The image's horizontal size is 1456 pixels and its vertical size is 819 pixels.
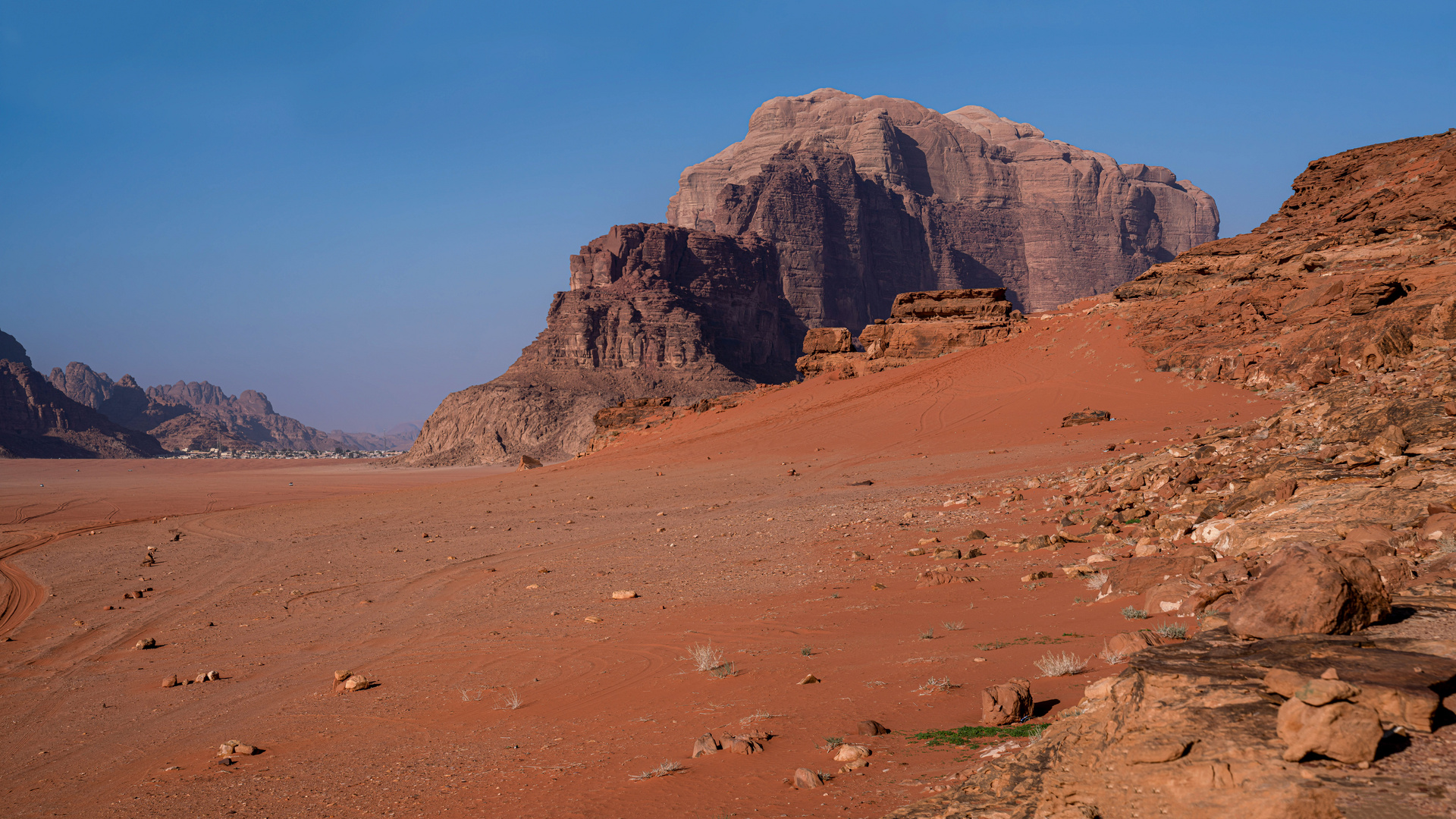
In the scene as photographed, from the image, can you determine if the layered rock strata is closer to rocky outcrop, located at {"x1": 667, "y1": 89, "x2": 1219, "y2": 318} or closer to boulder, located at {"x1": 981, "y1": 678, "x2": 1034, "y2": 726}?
boulder, located at {"x1": 981, "y1": 678, "x2": 1034, "y2": 726}

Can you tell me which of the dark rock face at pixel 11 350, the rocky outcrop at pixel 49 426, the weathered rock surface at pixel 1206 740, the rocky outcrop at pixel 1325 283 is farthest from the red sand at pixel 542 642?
the dark rock face at pixel 11 350

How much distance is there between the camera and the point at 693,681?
21.1ft

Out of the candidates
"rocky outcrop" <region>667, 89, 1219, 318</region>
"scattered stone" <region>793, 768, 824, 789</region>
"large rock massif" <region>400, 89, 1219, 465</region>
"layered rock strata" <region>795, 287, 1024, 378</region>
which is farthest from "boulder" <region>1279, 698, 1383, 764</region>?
"rocky outcrop" <region>667, 89, 1219, 318</region>

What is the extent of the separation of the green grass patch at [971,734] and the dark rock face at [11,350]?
191249mm

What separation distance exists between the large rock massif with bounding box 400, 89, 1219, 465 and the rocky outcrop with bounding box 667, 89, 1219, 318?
412mm

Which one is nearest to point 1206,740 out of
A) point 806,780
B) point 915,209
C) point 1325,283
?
point 806,780

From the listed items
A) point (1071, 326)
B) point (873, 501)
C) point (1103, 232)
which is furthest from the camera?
point (1103, 232)

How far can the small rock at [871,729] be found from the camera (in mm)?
4676

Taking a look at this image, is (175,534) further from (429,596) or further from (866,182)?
(866,182)

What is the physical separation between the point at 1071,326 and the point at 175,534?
31154 mm

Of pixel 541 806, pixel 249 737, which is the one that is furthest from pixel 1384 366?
pixel 249 737

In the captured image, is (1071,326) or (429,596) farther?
(1071,326)

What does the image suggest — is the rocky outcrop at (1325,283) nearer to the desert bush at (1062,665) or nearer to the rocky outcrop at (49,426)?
the desert bush at (1062,665)

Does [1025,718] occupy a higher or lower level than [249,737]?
higher
